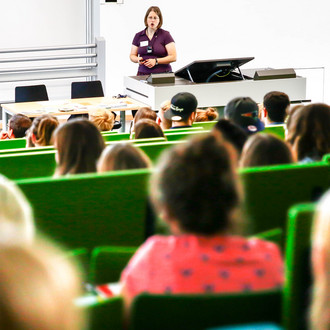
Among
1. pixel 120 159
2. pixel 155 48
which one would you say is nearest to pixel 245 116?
pixel 120 159

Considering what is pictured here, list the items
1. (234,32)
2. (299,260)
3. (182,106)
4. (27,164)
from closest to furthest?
(299,260)
(27,164)
(182,106)
(234,32)

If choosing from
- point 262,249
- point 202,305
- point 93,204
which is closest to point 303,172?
point 93,204

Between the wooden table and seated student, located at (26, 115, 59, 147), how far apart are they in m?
2.57

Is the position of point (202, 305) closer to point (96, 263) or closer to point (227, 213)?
point (227, 213)

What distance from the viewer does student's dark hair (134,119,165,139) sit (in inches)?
181

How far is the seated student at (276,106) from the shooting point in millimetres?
5539

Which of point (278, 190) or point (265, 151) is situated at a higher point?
point (265, 151)

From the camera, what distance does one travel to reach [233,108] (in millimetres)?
4648

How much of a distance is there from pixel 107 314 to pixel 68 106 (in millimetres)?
6035

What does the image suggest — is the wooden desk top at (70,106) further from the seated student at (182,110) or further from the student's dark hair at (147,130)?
the student's dark hair at (147,130)

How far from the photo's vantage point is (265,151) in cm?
316

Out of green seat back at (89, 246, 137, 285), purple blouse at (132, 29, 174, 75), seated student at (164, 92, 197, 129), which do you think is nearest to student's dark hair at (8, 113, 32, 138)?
seated student at (164, 92, 197, 129)

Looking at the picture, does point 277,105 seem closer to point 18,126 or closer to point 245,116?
point 245,116

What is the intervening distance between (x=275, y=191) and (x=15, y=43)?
7757 millimetres
